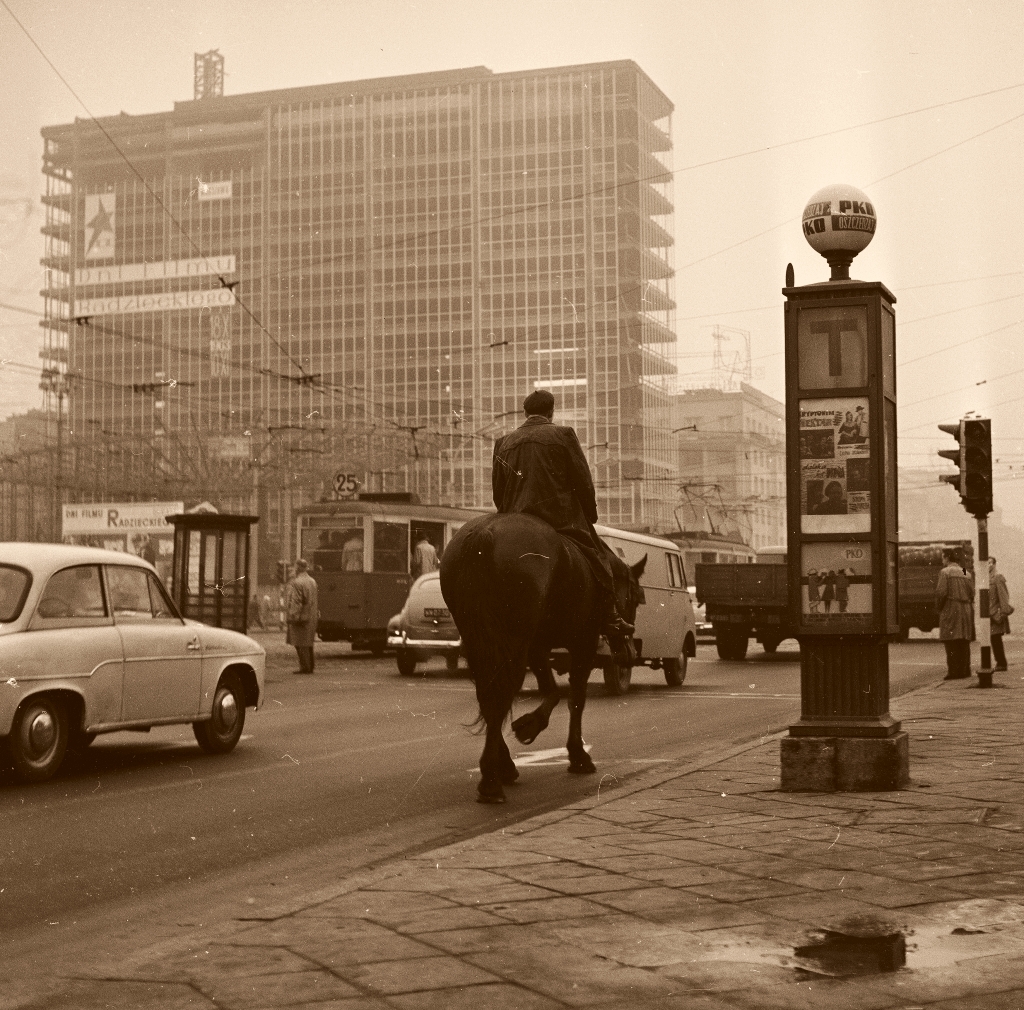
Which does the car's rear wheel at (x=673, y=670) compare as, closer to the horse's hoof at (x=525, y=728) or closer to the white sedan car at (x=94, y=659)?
the white sedan car at (x=94, y=659)

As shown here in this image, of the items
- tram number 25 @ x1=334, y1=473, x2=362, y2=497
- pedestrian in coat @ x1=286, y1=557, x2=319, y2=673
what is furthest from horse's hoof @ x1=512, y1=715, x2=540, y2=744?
tram number 25 @ x1=334, y1=473, x2=362, y2=497

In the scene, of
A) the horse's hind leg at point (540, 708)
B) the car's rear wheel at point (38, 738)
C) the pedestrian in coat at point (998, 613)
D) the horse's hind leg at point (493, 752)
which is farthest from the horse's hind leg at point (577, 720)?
the pedestrian in coat at point (998, 613)

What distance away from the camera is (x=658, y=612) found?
21078 millimetres

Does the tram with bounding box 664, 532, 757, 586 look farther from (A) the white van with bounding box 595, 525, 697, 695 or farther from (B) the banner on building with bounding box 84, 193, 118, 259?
(B) the banner on building with bounding box 84, 193, 118, 259

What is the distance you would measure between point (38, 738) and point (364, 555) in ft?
69.7

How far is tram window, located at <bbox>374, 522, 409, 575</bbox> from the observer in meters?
31.5

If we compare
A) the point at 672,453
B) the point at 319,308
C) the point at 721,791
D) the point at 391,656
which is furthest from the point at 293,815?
the point at 319,308

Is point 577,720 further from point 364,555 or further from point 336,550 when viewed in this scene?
point 336,550

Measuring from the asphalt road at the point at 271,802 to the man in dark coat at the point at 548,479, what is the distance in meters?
1.56

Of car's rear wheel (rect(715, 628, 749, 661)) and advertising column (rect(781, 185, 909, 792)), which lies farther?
car's rear wheel (rect(715, 628, 749, 661))

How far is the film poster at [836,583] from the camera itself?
29.5ft

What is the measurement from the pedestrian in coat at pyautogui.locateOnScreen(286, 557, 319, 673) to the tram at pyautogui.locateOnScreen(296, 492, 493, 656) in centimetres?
520

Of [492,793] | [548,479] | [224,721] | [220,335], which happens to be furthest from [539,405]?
[220,335]

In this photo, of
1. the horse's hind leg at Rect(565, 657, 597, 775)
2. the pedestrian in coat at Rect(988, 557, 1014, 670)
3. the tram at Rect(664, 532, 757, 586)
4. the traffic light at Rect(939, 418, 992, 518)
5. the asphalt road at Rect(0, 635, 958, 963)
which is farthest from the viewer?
the tram at Rect(664, 532, 757, 586)
